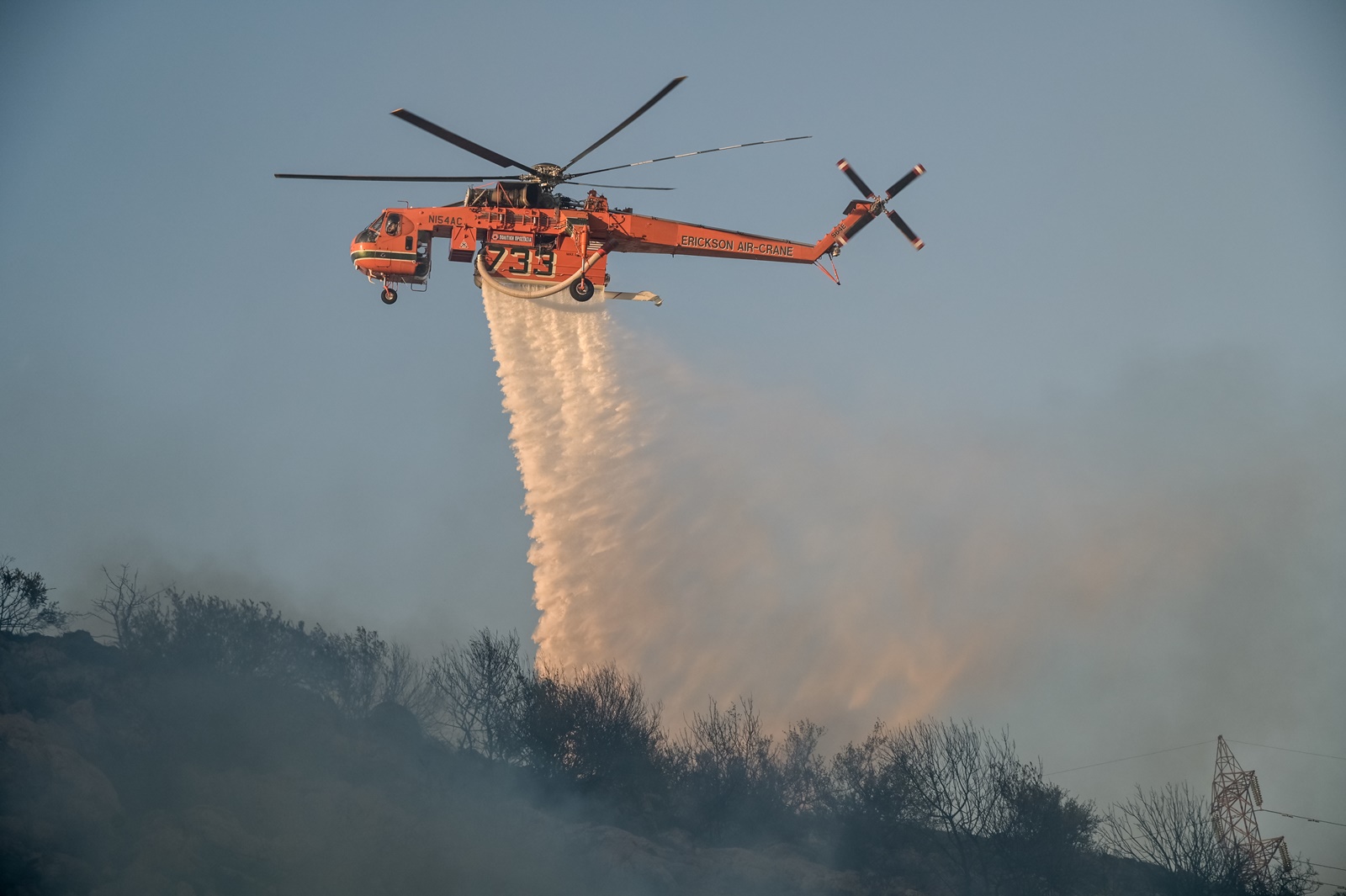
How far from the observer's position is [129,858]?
128ft

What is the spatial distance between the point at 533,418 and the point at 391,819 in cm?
1462

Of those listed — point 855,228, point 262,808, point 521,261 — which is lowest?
point 262,808

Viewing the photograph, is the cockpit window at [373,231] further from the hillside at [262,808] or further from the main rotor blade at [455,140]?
the hillside at [262,808]

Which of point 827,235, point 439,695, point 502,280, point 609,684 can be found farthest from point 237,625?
point 827,235

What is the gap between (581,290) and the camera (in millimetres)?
39938

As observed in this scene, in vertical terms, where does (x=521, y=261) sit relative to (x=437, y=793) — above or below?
above

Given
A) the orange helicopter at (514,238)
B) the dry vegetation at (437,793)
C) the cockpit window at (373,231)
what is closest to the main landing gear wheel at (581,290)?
the orange helicopter at (514,238)

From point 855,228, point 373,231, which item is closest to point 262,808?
point 373,231

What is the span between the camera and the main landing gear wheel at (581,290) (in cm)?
3991

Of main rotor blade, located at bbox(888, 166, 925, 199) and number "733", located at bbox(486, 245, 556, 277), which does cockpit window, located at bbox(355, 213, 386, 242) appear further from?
main rotor blade, located at bbox(888, 166, 925, 199)

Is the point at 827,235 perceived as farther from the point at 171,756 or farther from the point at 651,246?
the point at 171,756

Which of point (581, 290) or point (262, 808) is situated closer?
point (581, 290)

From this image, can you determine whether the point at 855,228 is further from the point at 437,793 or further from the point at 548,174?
the point at 437,793

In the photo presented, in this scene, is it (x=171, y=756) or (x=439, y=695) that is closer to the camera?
(x=171, y=756)
